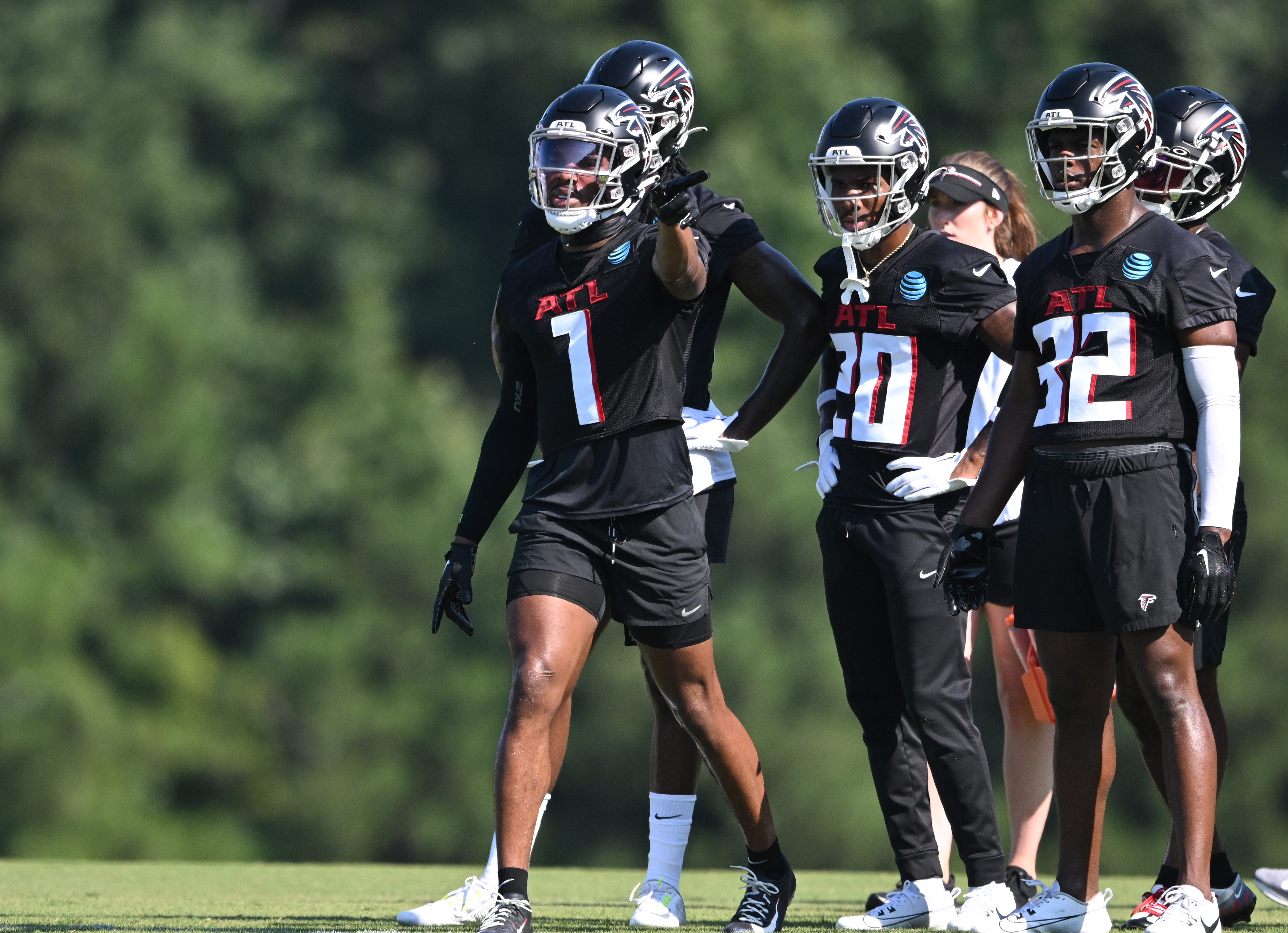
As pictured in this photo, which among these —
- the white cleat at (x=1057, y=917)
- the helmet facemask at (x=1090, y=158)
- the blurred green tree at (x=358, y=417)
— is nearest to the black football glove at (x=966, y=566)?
the white cleat at (x=1057, y=917)

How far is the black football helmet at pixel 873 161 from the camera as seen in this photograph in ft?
17.1

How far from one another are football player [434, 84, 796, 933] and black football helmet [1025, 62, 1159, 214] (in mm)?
864

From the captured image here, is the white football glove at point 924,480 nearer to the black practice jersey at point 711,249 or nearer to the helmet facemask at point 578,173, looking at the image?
the black practice jersey at point 711,249

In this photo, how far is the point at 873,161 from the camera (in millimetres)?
5188

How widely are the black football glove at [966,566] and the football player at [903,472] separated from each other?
213mm

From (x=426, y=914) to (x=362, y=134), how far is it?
882 inches

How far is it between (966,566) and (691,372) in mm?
1130

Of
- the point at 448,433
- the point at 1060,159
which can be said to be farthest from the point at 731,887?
the point at 448,433

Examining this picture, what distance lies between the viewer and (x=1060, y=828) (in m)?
4.80

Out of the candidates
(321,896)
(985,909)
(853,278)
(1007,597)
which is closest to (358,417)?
(321,896)

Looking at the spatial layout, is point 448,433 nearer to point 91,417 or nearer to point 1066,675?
point 91,417

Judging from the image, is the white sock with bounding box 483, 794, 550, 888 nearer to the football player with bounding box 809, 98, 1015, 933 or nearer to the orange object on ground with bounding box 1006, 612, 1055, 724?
the football player with bounding box 809, 98, 1015, 933

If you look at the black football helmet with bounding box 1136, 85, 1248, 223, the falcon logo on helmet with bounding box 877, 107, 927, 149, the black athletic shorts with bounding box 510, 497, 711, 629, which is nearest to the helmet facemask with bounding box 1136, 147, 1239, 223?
the black football helmet with bounding box 1136, 85, 1248, 223

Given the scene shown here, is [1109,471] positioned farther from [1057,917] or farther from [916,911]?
[916,911]
